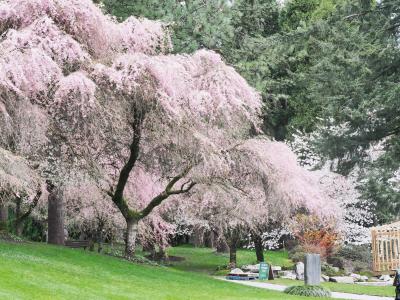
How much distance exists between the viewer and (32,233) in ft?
119

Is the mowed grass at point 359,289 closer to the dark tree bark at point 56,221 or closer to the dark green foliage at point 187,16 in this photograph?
the dark tree bark at point 56,221

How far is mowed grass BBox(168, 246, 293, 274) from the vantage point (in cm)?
3191

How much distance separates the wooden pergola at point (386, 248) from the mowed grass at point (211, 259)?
A: 6.78 m

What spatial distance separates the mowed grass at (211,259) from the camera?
3191 cm

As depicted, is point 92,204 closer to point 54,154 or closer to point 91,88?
point 54,154

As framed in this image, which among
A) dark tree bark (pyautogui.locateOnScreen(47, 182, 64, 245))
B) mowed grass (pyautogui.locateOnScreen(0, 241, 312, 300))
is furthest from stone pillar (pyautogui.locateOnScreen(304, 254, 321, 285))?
dark tree bark (pyautogui.locateOnScreen(47, 182, 64, 245))

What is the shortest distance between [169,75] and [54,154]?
419 cm

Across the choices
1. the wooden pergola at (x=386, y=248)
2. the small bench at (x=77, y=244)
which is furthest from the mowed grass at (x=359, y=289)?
the small bench at (x=77, y=244)

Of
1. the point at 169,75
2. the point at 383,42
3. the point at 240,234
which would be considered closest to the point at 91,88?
the point at 169,75

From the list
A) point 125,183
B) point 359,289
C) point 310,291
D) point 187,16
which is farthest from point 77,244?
point 310,291

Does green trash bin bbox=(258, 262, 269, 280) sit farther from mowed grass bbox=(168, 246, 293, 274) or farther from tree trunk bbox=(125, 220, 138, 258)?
tree trunk bbox=(125, 220, 138, 258)

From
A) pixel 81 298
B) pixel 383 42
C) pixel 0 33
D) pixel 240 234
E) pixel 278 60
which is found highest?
pixel 278 60

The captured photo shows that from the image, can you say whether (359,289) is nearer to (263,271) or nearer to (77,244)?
(263,271)

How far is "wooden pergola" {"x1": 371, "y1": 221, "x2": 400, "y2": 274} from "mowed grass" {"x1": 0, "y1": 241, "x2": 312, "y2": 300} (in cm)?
866
